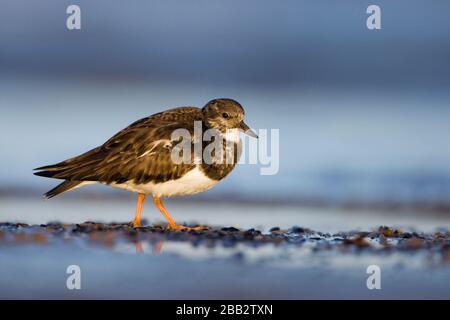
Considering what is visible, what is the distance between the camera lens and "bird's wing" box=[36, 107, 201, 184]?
8.07 m

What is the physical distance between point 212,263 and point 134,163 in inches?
70.8

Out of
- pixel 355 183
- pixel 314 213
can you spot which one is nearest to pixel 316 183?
pixel 355 183

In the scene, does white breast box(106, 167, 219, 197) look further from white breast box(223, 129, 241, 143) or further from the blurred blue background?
the blurred blue background

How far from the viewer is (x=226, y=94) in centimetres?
1705

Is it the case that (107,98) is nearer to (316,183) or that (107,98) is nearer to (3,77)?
(3,77)

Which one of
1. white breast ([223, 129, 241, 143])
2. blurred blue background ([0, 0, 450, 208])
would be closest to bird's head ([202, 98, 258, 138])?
white breast ([223, 129, 241, 143])

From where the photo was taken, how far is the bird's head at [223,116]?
8602 mm

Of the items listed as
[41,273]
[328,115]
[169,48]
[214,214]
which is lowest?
[41,273]

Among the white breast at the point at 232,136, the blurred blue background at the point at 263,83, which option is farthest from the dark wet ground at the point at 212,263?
the blurred blue background at the point at 263,83

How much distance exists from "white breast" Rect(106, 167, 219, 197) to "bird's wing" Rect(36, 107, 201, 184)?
62mm

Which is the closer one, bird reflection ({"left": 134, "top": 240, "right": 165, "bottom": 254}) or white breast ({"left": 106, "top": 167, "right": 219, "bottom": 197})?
bird reflection ({"left": 134, "top": 240, "right": 165, "bottom": 254})

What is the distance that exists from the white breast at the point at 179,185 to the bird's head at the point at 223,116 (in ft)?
2.17

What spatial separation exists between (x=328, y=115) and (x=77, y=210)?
668 cm

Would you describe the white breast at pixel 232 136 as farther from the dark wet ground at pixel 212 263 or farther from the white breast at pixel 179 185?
the dark wet ground at pixel 212 263
